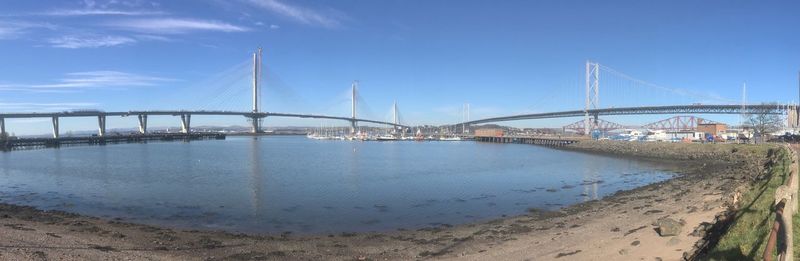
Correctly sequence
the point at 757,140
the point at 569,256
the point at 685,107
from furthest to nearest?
the point at 685,107 < the point at 757,140 < the point at 569,256

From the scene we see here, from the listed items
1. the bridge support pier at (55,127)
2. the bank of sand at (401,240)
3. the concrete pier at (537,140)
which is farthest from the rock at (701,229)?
the bridge support pier at (55,127)

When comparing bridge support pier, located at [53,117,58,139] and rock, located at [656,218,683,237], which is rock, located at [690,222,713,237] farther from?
bridge support pier, located at [53,117,58,139]

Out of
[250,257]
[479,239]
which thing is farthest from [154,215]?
[479,239]

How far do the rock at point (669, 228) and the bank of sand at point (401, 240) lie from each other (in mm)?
132

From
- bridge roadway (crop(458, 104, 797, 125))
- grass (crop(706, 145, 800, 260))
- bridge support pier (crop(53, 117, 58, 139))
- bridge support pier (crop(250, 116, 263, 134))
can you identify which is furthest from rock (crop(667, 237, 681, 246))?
bridge support pier (crop(250, 116, 263, 134))

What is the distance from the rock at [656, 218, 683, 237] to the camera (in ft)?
34.3

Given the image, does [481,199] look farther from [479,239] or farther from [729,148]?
[729,148]

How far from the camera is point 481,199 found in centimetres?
2048

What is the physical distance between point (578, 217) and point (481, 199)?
19.2 feet

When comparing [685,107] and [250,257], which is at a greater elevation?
[685,107]

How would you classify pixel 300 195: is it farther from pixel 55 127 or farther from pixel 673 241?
pixel 55 127

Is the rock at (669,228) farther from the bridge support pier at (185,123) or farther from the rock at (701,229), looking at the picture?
the bridge support pier at (185,123)

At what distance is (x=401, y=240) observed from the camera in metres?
12.4

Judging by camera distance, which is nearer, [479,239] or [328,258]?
[328,258]
